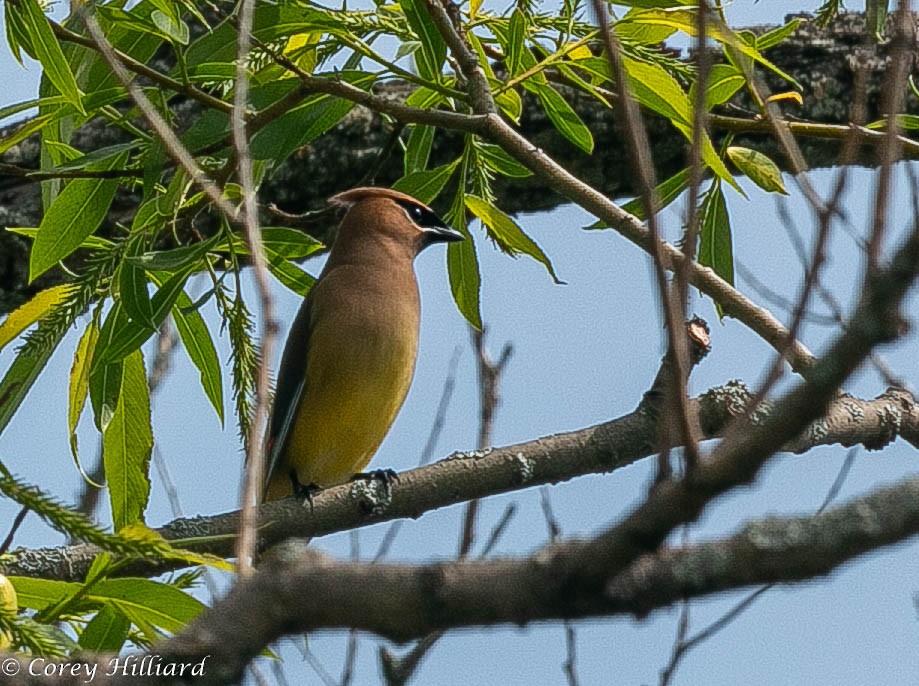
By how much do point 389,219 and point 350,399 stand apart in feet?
2.62

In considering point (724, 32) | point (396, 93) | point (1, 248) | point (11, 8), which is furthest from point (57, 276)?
point (724, 32)

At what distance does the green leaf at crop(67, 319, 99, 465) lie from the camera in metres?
3.74

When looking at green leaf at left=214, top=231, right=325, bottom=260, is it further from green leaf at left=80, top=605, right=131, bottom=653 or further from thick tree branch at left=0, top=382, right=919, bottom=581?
green leaf at left=80, top=605, right=131, bottom=653

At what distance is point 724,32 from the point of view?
2943 millimetres

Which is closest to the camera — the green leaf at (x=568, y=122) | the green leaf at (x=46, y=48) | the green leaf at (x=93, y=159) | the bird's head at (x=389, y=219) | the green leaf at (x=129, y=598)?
the green leaf at (x=129, y=598)

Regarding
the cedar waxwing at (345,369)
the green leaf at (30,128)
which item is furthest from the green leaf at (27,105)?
the cedar waxwing at (345,369)

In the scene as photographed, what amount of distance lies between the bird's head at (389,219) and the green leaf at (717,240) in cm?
123

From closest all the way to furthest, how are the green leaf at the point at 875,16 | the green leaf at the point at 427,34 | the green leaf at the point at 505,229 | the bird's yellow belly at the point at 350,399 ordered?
A: the green leaf at the point at 875,16 → the green leaf at the point at 427,34 → the green leaf at the point at 505,229 → the bird's yellow belly at the point at 350,399

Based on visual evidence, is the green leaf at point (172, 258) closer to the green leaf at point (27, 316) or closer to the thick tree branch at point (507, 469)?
the green leaf at point (27, 316)

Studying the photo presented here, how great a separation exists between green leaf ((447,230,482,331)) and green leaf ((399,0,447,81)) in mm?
792

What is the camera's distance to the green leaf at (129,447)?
142 inches

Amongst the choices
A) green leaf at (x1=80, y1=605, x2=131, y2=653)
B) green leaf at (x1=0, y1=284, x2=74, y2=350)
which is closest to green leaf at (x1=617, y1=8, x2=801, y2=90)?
green leaf at (x1=0, y1=284, x2=74, y2=350)

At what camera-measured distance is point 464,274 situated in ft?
13.8

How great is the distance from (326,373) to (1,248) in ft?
3.71
